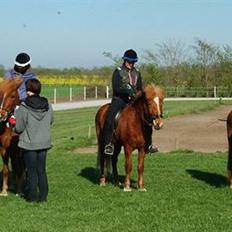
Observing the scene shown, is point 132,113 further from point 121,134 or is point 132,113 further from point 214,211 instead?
point 214,211

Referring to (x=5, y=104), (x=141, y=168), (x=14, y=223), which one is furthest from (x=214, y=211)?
(x=5, y=104)

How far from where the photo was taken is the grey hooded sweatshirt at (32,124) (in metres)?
9.60

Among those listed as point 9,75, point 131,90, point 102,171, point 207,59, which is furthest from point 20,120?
point 207,59

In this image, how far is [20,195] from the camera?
10570mm

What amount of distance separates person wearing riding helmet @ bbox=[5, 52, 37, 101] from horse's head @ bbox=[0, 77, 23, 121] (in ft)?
0.67

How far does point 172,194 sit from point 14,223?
11.1ft

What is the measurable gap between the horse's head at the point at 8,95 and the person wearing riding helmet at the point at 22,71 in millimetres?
205

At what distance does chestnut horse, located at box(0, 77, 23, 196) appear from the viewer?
973cm

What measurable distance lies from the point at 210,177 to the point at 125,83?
318 cm

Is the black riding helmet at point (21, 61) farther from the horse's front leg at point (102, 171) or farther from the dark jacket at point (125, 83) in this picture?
the horse's front leg at point (102, 171)

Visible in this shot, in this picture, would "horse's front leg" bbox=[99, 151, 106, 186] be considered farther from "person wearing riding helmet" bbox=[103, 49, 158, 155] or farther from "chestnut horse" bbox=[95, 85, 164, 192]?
"person wearing riding helmet" bbox=[103, 49, 158, 155]

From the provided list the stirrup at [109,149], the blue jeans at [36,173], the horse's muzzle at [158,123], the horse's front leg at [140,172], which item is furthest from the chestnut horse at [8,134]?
the horse's muzzle at [158,123]

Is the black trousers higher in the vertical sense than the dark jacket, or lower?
lower

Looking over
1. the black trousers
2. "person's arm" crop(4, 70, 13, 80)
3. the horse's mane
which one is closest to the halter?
"person's arm" crop(4, 70, 13, 80)
